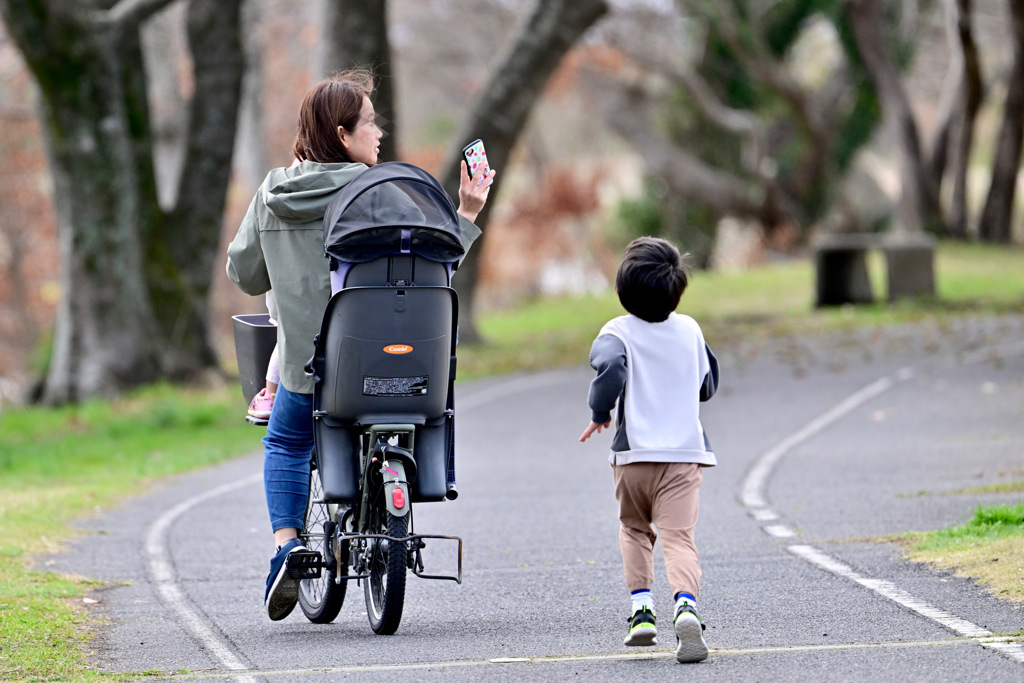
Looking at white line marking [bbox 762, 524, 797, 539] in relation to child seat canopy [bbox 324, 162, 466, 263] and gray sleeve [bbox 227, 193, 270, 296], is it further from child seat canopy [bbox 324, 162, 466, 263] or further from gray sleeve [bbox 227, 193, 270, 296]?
gray sleeve [bbox 227, 193, 270, 296]

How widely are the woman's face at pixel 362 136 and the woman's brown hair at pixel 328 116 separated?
14 mm

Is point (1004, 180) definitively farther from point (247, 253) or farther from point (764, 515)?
point (247, 253)

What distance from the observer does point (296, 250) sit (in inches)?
226

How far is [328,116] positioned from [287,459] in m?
1.32

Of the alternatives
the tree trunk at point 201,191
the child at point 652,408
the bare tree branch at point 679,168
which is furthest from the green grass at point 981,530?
the bare tree branch at point 679,168

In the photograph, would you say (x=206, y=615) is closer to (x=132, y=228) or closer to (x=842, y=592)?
(x=842, y=592)

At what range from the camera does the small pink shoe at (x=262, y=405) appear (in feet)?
19.9

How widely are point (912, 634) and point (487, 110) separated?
713 inches

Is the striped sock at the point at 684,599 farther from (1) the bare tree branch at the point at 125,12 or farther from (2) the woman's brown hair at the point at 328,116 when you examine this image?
(1) the bare tree branch at the point at 125,12

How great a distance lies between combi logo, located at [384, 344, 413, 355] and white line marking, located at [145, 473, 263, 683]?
1221mm

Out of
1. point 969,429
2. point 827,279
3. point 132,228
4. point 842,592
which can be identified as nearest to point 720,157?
point 827,279

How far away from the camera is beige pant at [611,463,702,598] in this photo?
5.35 m

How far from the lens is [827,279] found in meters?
26.2

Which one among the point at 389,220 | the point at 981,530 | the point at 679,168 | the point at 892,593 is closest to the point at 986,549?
the point at 981,530
